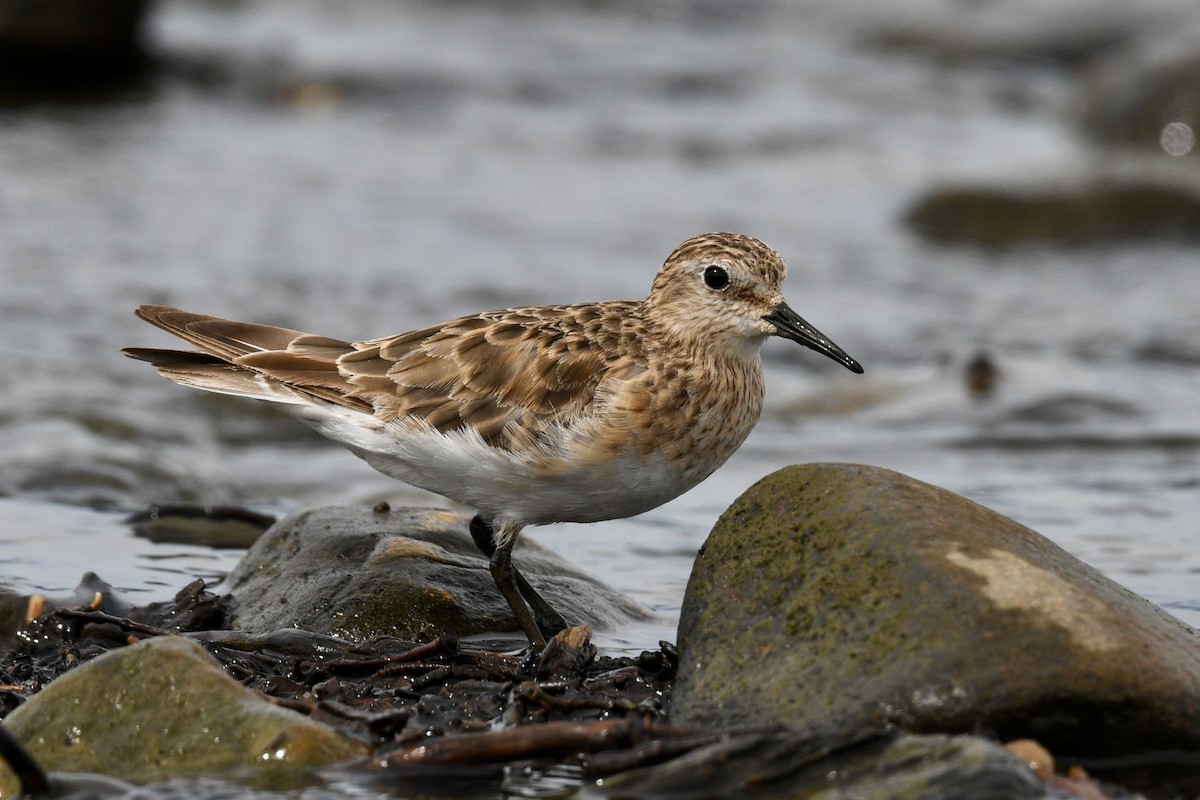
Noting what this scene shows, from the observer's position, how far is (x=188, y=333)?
6.68 metres

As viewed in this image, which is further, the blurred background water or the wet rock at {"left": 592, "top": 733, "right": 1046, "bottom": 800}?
the blurred background water

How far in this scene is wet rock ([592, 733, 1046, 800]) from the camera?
156 inches

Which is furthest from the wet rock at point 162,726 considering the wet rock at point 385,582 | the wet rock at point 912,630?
the wet rock at point 385,582

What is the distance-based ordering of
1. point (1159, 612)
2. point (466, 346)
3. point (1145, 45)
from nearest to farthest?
point (1159, 612) < point (466, 346) < point (1145, 45)

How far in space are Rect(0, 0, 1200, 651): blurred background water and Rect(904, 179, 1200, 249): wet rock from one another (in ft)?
0.12

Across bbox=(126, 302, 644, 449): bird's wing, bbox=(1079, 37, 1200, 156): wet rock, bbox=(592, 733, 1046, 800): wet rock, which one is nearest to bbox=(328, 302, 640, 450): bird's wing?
bbox=(126, 302, 644, 449): bird's wing

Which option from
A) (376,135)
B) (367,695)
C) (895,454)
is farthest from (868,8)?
(367,695)

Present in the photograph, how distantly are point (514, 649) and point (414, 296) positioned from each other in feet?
23.3

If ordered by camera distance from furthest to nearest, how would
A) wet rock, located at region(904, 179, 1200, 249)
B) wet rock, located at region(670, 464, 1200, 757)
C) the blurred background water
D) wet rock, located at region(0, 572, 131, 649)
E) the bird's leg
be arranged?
wet rock, located at region(904, 179, 1200, 249)
the blurred background water
the bird's leg
wet rock, located at region(0, 572, 131, 649)
wet rock, located at region(670, 464, 1200, 757)

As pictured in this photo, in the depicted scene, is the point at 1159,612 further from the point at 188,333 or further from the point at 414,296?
the point at 414,296

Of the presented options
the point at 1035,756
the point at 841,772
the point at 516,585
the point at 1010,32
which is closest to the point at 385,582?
the point at 516,585

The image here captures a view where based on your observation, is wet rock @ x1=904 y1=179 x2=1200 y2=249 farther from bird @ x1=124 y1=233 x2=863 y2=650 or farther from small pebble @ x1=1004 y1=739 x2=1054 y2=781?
small pebble @ x1=1004 y1=739 x2=1054 y2=781

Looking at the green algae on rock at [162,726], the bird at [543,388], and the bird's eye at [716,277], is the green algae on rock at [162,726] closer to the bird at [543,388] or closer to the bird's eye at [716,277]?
the bird at [543,388]

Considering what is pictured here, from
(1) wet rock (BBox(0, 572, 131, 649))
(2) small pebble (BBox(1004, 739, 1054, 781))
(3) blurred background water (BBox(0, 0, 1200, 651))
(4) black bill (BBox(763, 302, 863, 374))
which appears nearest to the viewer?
(2) small pebble (BBox(1004, 739, 1054, 781))
